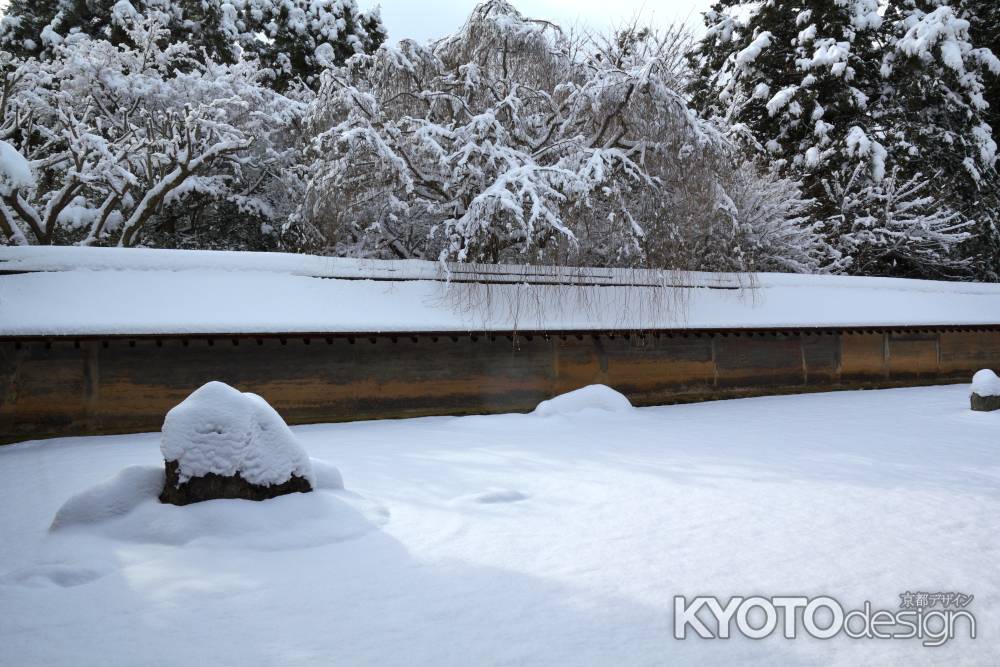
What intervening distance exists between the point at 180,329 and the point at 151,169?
7.35 m

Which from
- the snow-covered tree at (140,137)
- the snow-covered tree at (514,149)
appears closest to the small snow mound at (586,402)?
the snow-covered tree at (514,149)

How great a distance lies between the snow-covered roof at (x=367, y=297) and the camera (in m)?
6.67

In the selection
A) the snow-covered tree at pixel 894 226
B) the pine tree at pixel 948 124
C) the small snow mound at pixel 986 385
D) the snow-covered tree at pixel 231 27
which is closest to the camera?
the small snow mound at pixel 986 385

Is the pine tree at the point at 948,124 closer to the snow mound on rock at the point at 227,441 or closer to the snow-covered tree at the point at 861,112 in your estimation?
the snow-covered tree at the point at 861,112

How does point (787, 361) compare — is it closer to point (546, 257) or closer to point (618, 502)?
point (546, 257)

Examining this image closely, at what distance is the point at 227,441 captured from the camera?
3.95 meters

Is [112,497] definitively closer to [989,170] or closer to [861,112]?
[861,112]

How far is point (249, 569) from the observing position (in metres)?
3.12

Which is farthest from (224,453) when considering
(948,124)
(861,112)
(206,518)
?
(948,124)

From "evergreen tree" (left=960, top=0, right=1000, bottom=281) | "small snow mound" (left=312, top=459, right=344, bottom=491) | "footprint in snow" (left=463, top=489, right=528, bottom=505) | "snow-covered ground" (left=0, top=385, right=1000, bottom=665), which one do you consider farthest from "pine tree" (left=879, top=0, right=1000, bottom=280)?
"small snow mound" (left=312, top=459, right=344, bottom=491)

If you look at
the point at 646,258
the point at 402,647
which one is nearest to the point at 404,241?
the point at 646,258

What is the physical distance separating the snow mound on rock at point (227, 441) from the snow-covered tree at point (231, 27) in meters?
14.8

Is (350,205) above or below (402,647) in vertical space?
above

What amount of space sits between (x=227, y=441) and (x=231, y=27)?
1993cm
